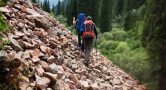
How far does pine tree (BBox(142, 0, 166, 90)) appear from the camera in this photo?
750 centimetres

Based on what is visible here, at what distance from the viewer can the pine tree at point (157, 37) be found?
7.50 metres

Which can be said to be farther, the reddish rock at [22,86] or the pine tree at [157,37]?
the pine tree at [157,37]

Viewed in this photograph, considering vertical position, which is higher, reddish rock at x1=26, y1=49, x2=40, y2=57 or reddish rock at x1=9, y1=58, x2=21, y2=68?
reddish rock at x1=9, y1=58, x2=21, y2=68

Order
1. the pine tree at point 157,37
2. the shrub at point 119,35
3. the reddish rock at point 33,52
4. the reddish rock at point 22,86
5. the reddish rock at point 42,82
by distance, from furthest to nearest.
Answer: the shrub at point 119,35 < the pine tree at point 157,37 < the reddish rock at point 33,52 < the reddish rock at point 42,82 < the reddish rock at point 22,86

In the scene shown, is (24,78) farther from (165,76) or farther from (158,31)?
(165,76)

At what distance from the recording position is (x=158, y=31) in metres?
7.58

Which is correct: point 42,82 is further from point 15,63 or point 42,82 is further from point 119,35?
point 119,35

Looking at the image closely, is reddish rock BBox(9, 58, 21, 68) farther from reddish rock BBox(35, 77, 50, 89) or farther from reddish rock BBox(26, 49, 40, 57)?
reddish rock BBox(26, 49, 40, 57)

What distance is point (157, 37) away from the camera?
7551mm

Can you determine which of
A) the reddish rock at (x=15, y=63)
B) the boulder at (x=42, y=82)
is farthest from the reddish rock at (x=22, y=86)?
the reddish rock at (x=15, y=63)

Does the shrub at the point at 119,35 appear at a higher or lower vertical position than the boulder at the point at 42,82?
lower

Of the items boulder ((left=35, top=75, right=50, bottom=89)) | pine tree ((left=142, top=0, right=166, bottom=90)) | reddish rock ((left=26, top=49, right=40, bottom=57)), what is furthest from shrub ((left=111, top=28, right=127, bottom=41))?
boulder ((left=35, top=75, right=50, bottom=89))

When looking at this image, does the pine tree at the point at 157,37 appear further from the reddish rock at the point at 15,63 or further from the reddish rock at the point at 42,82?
the reddish rock at the point at 15,63

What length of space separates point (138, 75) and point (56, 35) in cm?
954
